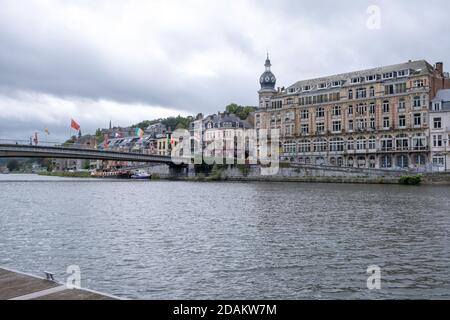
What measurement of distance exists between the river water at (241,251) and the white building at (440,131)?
50.4 metres

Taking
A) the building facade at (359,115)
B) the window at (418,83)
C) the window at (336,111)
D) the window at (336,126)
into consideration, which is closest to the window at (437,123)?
the building facade at (359,115)

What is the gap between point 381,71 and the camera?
94000 millimetres

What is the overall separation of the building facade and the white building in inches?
41.3

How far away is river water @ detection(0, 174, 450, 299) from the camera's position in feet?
50.8

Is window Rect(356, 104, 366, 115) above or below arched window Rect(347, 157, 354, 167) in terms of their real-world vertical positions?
above

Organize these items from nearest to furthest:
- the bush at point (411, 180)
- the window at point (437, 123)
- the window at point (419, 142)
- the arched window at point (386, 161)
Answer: the bush at point (411, 180) → the window at point (437, 123) → the window at point (419, 142) → the arched window at point (386, 161)

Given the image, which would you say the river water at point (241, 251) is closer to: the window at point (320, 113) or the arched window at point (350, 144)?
the arched window at point (350, 144)

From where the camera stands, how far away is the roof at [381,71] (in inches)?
3416

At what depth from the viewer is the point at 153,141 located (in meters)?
178

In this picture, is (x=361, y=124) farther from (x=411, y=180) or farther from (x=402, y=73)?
(x=411, y=180)

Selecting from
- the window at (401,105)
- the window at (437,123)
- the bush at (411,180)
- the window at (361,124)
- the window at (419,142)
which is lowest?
the bush at (411,180)

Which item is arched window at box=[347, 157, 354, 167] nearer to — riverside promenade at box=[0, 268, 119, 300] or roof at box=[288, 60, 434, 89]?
roof at box=[288, 60, 434, 89]

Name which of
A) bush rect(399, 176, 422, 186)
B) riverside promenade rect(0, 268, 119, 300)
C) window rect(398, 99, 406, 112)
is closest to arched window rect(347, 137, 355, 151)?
window rect(398, 99, 406, 112)
